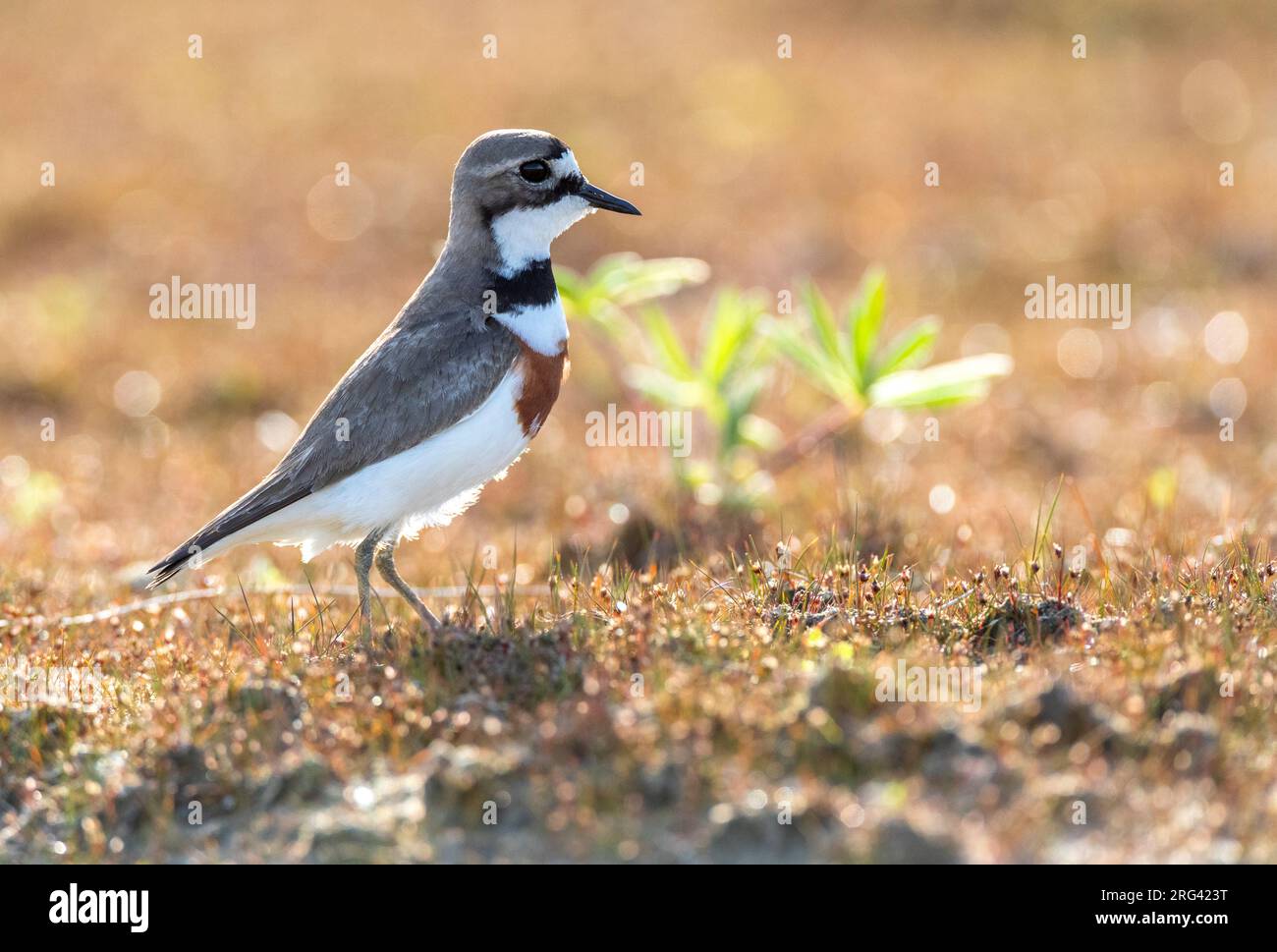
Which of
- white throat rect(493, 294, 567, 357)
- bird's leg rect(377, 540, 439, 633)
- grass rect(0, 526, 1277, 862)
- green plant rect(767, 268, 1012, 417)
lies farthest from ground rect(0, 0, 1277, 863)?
white throat rect(493, 294, 567, 357)

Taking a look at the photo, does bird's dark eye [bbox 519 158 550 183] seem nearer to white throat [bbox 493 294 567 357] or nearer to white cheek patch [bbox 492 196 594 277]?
white cheek patch [bbox 492 196 594 277]

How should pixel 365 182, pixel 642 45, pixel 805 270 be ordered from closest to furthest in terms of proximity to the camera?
pixel 805 270 → pixel 365 182 → pixel 642 45

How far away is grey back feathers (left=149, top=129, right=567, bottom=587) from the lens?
6836mm

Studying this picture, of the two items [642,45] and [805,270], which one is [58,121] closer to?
[642,45]

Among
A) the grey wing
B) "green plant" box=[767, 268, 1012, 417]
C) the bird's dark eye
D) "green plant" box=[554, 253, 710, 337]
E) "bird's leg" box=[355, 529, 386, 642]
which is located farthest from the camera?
"green plant" box=[554, 253, 710, 337]

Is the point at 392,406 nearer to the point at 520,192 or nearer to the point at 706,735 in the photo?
the point at 520,192

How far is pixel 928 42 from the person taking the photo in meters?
26.9

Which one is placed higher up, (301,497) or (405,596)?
(301,497)

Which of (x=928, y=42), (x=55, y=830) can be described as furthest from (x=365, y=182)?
(x=55, y=830)

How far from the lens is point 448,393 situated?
681 cm

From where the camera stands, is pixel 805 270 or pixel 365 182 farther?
pixel 365 182

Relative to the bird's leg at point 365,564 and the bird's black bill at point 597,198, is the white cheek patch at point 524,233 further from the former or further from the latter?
the bird's leg at point 365,564

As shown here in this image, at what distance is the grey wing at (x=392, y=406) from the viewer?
682 centimetres

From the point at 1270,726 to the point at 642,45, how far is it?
23296 millimetres
